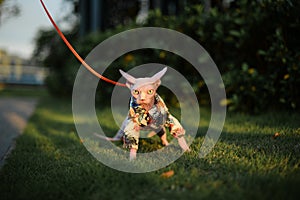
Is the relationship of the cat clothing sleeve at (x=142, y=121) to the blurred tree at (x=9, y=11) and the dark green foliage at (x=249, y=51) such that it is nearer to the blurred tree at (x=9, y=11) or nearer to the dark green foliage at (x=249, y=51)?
the dark green foliage at (x=249, y=51)

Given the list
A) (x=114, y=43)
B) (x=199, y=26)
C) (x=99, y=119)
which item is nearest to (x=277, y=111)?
(x=199, y=26)

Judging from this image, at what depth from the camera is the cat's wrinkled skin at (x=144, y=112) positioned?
7.97 feet

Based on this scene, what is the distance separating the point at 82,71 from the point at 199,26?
282cm

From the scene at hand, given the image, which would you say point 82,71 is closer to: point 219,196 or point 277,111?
point 277,111

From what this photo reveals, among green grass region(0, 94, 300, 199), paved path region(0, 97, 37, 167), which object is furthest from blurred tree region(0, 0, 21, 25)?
green grass region(0, 94, 300, 199)

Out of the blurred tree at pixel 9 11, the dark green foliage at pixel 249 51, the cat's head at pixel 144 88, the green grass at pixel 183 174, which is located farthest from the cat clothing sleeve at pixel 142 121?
the blurred tree at pixel 9 11

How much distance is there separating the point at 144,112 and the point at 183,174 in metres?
0.66

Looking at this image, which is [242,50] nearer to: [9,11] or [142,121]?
[142,121]

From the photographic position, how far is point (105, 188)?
1.97m

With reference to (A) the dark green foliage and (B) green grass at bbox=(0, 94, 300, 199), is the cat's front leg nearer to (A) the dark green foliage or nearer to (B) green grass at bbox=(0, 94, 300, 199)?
(B) green grass at bbox=(0, 94, 300, 199)

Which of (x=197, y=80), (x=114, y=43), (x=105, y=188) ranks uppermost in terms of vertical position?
(x=114, y=43)

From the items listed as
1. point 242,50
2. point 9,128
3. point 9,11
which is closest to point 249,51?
point 242,50

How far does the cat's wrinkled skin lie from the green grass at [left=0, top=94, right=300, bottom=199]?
0.30m

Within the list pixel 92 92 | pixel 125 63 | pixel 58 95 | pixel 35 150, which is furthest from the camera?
pixel 58 95
